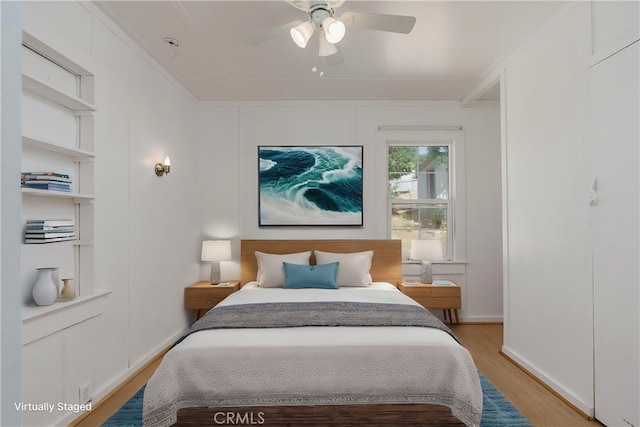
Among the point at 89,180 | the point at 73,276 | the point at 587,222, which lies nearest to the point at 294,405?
the point at 73,276

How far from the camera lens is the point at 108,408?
2307 millimetres

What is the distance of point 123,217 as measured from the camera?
2662mm

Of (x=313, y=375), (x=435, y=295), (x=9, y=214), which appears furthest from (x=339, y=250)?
(x=9, y=214)

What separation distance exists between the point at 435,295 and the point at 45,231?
3438 millimetres

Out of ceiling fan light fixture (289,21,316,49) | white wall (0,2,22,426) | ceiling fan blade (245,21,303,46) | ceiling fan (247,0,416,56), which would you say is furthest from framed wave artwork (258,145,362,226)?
white wall (0,2,22,426)

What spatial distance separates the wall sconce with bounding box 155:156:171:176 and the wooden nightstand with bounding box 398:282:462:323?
272 cm

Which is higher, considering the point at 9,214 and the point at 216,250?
the point at 9,214

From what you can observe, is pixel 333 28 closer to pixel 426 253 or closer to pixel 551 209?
pixel 551 209

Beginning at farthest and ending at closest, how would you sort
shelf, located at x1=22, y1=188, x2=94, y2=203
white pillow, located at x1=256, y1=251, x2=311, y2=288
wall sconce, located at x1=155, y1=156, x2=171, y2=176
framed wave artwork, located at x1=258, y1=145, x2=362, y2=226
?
1. framed wave artwork, located at x1=258, y1=145, x2=362, y2=226
2. white pillow, located at x1=256, y1=251, x2=311, y2=288
3. wall sconce, located at x1=155, y1=156, x2=171, y2=176
4. shelf, located at x1=22, y1=188, x2=94, y2=203

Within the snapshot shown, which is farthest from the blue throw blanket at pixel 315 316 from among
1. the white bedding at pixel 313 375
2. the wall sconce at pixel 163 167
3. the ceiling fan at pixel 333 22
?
the ceiling fan at pixel 333 22

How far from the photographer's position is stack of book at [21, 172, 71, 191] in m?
1.80

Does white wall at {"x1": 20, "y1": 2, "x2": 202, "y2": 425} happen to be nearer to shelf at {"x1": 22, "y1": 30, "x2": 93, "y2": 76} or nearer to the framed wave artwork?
shelf at {"x1": 22, "y1": 30, "x2": 93, "y2": 76}

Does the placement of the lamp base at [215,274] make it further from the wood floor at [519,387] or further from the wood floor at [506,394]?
the wood floor at [519,387]

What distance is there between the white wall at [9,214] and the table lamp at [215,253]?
3.54 m
